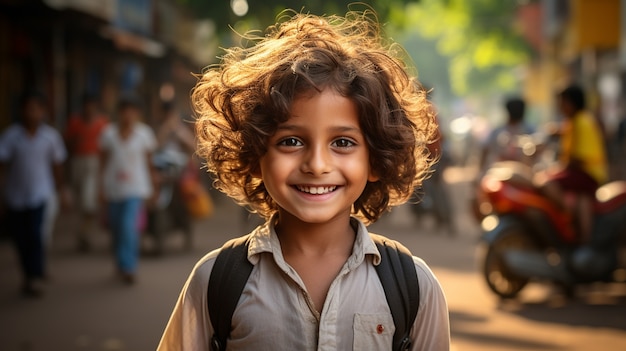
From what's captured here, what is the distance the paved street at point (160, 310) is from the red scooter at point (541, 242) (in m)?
0.22

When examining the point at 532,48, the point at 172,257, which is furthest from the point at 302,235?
the point at 532,48

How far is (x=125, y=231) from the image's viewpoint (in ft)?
35.5

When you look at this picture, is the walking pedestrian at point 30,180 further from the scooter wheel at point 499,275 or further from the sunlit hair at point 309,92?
the sunlit hair at point 309,92

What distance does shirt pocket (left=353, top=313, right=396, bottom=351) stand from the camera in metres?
2.88

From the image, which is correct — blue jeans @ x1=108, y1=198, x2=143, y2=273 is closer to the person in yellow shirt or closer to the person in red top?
the person in yellow shirt

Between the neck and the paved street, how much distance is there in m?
4.44

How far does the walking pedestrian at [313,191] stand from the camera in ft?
9.49

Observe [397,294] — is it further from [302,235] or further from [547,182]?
[547,182]

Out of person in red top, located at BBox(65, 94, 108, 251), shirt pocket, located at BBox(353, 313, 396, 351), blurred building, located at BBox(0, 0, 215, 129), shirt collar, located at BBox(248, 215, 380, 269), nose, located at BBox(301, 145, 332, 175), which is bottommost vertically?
shirt pocket, located at BBox(353, 313, 396, 351)

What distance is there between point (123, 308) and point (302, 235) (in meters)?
6.34

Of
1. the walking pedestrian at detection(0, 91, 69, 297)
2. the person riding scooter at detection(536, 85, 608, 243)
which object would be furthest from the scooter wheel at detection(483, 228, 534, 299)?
the walking pedestrian at detection(0, 91, 69, 297)

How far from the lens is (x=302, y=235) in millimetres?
3055

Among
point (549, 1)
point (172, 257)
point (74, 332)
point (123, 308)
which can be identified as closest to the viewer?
point (74, 332)

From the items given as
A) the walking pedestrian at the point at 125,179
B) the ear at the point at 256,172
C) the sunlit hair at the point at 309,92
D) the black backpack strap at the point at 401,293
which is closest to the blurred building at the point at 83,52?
the walking pedestrian at the point at 125,179
